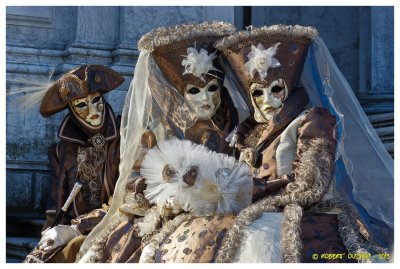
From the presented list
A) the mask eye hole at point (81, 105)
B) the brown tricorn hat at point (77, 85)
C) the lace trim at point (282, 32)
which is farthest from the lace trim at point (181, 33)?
the mask eye hole at point (81, 105)

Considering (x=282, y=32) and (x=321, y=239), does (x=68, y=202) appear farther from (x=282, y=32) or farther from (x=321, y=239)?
(x=321, y=239)

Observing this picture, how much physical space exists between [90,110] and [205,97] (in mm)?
795

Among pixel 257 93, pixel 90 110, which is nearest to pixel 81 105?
pixel 90 110

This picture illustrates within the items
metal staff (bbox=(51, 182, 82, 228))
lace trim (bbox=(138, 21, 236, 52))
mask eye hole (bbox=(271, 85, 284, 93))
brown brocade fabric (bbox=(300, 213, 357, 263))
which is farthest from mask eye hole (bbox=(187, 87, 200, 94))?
brown brocade fabric (bbox=(300, 213, 357, 263))

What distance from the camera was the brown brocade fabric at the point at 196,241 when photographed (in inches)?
217

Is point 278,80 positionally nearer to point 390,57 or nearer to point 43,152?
point 43,152

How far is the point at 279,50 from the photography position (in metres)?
6.11

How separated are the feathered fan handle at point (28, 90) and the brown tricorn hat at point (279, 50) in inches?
57.7

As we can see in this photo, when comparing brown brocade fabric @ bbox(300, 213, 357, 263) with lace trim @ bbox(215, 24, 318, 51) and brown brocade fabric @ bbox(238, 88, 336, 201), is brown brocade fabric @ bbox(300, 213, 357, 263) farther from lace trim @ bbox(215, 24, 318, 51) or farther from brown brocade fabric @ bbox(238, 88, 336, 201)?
lace trim @ bbox(215, 24, 318, 51)

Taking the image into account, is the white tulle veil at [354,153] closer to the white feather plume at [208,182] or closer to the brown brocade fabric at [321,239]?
the brown brocade fabric at [321,239]

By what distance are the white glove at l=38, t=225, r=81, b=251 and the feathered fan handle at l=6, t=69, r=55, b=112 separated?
98 centimetres

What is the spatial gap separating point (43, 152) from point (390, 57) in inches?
123

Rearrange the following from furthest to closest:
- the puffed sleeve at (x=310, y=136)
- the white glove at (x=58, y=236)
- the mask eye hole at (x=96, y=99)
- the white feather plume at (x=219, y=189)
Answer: the mask eye hole at (x=96, y=99), the white glove at (x=58, y=236), the puffed sleeve at (x=310, y=136), the white feather plume at (x=219, y=189)

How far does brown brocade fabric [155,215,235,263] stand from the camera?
5504 mm
